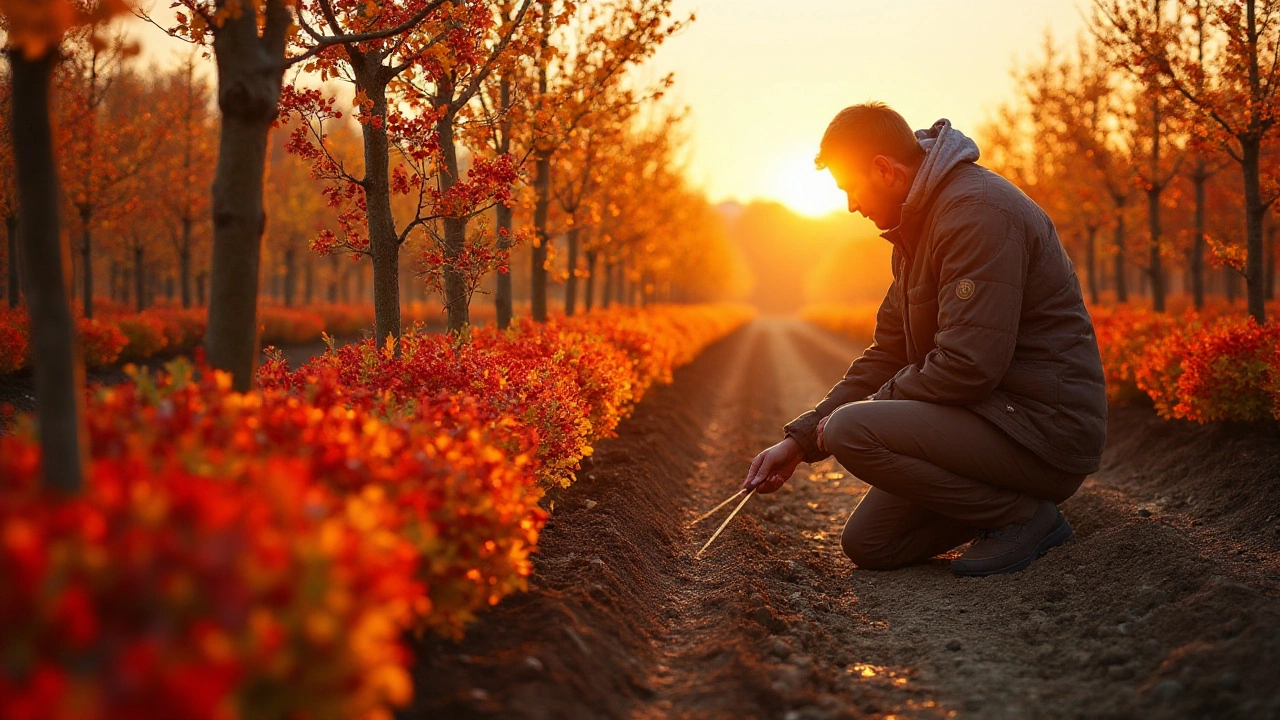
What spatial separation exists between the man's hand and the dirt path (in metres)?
0.48

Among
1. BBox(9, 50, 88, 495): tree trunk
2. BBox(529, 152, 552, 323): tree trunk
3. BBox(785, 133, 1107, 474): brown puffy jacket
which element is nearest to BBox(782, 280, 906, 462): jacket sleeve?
BBox(785, 133, 1107, 474): brown puffy jacket

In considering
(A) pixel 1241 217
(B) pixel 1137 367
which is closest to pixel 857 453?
(B) pixel 1137 367

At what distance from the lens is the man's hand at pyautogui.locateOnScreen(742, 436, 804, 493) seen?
4.88 metres

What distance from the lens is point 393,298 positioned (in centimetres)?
630

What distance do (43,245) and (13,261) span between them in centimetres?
1542

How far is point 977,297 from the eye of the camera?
14.4 ft

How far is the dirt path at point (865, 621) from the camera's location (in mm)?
3066

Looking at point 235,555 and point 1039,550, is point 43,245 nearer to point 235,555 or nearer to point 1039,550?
point 235,555

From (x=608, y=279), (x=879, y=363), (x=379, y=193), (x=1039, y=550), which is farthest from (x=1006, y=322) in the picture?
(x=608, y=279)

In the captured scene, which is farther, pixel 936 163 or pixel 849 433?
pixel 849 433

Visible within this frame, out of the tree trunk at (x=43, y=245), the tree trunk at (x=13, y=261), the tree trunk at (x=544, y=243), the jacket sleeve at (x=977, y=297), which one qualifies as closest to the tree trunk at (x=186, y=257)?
the tree trunk at (x=13, y=261)

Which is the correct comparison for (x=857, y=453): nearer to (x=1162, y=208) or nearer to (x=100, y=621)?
(x=100, y=621)

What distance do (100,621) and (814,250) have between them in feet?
607

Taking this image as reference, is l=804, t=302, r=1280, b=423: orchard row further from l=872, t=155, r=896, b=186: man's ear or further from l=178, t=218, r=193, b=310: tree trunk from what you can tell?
l=178, t=218, r=193, b=310: tree trunk
